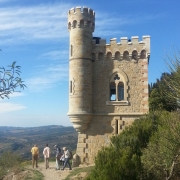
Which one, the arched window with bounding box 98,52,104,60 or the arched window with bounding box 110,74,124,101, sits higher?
the arched window with bounding box 98,52,104,60

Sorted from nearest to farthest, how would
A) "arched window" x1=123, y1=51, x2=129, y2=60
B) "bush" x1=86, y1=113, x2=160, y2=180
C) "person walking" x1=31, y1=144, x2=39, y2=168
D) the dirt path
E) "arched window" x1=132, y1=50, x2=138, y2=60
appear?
"bush" x1=86, y1=113, x2=160, y2=180, the dirt path, "person walking" x1=31, y1=144, x2=39, y2=168, "arched window" x1=132, y1=50, x2=138, y2=60, "arched window" x1=123, y1=51, x2=129, y2=60

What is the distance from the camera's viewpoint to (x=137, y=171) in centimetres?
1252

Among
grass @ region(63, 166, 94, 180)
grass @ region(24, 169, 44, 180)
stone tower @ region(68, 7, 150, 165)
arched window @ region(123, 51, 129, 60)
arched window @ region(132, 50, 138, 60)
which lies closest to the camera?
grass @ region(63, 166, 94, 180)

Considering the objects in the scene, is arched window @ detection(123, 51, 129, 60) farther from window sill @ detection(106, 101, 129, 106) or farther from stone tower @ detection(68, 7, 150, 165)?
window sill @ detection(106, 101, 129, 106)

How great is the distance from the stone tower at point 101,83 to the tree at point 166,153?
6.87 meters

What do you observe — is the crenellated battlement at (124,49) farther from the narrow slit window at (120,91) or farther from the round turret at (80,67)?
the narrow slit window at (120,91)

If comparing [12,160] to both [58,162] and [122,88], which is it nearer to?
[58,162]

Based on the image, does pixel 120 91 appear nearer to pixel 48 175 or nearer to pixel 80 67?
pixel 80 67

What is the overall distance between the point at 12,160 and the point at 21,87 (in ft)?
35.3

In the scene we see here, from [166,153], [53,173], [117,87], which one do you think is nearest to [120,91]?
[117,87]

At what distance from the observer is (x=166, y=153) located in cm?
927

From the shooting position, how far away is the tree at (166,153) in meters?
8.23

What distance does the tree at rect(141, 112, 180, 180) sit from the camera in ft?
27.0

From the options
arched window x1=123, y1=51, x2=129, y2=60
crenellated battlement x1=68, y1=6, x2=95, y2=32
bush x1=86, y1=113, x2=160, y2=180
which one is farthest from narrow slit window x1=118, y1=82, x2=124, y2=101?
bush x1=86, y1=113, x2=160, y2=180
